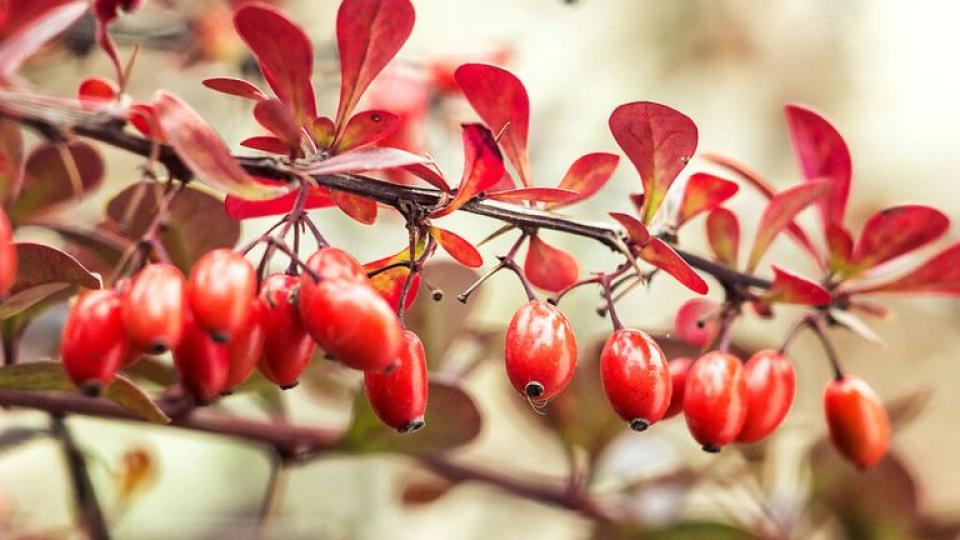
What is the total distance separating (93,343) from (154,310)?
0.12 ft

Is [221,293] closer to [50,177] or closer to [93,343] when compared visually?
[93,343]

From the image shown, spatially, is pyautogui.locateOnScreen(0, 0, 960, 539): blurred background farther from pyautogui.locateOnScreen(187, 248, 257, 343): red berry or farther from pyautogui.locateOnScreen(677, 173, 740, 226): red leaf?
pyautogui.locateOnScreen(187, 248, 257, 343): red berry

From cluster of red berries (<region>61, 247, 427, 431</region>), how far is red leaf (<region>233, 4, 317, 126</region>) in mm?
98

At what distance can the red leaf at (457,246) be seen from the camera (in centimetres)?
58

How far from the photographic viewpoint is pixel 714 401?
2.14ft

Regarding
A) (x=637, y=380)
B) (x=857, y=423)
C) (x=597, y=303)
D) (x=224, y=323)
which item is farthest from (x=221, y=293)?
(x=597, y=303)

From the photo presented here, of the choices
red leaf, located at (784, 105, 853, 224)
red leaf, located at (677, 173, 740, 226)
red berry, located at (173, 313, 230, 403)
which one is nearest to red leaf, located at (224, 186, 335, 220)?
red berry, located at (173, 313, 230, 403)

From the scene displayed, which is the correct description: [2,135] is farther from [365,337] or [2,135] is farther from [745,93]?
[745,93]

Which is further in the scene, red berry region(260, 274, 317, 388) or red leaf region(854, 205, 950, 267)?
red leaf region(854, 205, 950, 267)

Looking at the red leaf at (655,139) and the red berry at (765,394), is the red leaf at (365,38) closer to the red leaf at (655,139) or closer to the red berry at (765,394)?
the red leaf at (655,139)

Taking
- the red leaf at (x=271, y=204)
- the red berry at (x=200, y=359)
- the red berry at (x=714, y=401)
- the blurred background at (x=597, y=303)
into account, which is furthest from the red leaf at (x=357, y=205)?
the blurred background at (x=597, y=303)

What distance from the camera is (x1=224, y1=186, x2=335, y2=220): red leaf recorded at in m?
0.59

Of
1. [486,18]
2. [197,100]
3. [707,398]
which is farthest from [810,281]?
[486,18]

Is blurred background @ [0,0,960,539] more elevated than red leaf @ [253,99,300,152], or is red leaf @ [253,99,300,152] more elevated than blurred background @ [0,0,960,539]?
red leaf @ [253,99,300,152]
